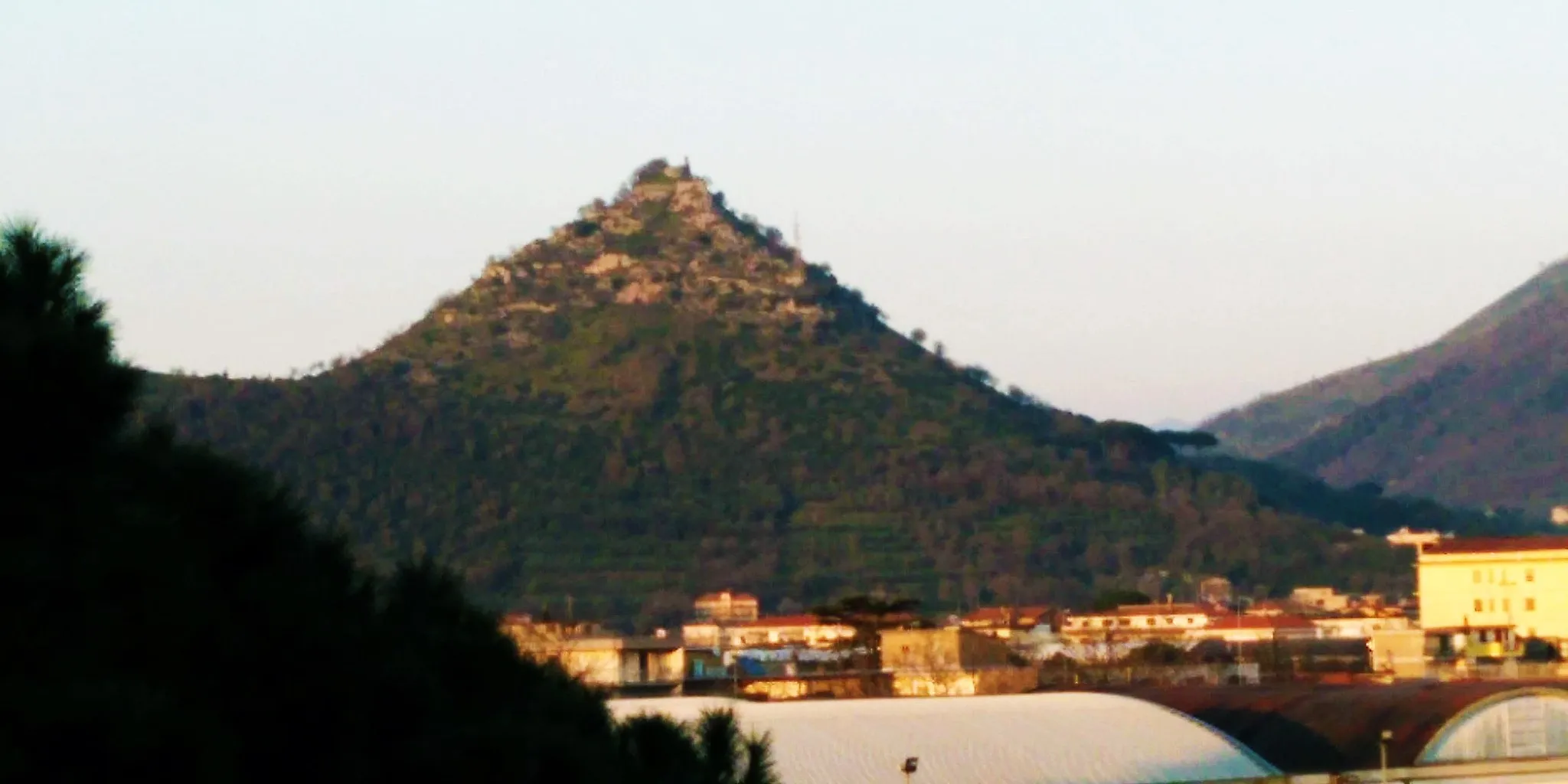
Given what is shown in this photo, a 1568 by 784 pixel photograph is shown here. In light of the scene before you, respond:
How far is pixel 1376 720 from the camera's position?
35.1m

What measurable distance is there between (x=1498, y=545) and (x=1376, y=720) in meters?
55.8

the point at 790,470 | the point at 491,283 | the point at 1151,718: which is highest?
the point at 491,283

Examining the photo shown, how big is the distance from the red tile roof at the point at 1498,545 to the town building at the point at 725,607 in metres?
44.6

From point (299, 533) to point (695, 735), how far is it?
3485 mm

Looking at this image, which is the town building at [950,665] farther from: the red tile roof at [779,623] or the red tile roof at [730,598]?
the red tile roof at [730,598]

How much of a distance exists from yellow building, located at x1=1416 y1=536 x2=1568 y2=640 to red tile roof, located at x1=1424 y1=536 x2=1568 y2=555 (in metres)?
0.03

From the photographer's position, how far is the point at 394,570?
544 inches

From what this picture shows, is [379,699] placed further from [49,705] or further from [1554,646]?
[1554,646]

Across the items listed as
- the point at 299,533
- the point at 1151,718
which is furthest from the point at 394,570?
the point at 1151,718

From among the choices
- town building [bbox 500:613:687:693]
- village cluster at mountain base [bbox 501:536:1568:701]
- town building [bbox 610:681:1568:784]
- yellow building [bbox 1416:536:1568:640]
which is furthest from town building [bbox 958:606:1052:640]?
town building [bbox 610:681:1568:784]

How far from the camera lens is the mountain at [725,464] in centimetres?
14612

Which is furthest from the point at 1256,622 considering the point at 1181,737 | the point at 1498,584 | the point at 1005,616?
the point at 1181,737

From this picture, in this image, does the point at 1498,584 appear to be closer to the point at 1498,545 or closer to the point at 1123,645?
the point at 1498,545

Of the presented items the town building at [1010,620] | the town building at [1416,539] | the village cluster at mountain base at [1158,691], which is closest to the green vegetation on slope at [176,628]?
the village cluster at mountain base at [1158,691]
